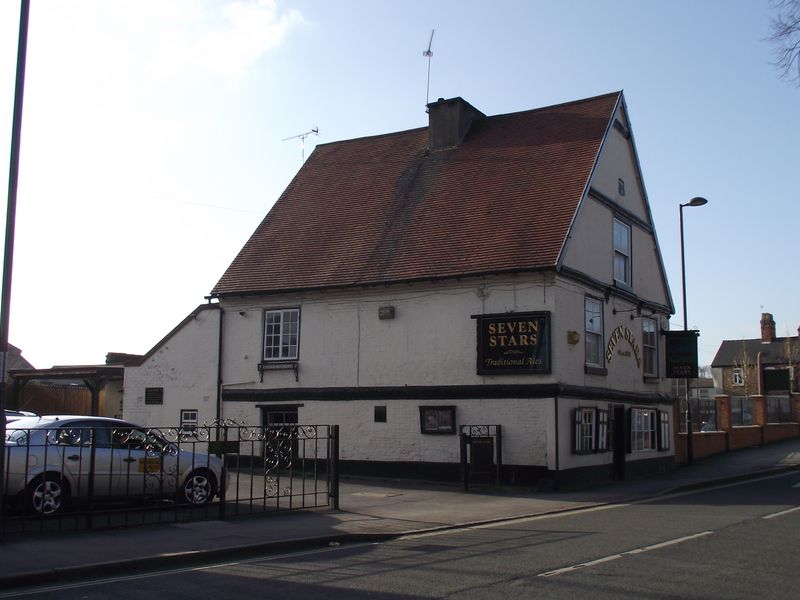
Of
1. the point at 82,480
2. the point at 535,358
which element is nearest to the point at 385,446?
the point at 535,358

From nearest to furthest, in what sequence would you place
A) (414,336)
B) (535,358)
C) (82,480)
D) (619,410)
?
(82,480) → (535,358) → (414,336) → (619,410)

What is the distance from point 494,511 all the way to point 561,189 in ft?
33.3

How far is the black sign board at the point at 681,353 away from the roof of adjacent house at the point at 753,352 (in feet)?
151

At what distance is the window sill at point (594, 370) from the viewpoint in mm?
22300

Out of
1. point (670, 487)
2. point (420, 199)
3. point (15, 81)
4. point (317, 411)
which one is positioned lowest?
point (670, 487)

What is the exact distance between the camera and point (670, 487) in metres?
21.2

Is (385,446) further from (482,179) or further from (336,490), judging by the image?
(482,179)

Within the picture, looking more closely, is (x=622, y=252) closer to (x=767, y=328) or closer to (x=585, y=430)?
(x=585, y=430)

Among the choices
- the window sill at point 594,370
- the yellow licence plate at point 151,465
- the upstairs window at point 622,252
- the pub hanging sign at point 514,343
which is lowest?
the yellow licence plate at point 151,465

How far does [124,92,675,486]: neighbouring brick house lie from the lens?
21.0m

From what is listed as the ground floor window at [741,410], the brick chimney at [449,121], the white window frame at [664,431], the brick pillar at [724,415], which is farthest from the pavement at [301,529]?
the ground floor window at [741,410]

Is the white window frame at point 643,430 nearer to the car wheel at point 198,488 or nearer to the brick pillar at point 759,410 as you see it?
the car wheel at point 198,488

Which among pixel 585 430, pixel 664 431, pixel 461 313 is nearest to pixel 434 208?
pixel 461 313

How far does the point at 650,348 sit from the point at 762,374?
43.5m
